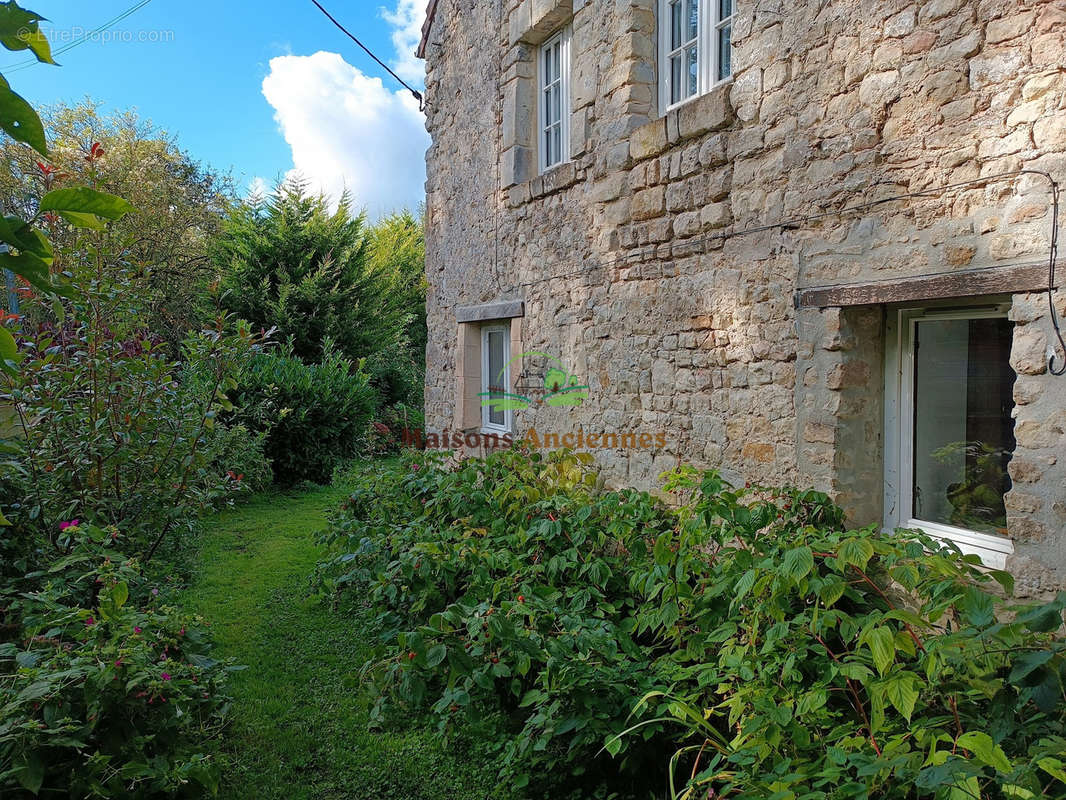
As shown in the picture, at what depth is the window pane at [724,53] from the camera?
391 centimetres

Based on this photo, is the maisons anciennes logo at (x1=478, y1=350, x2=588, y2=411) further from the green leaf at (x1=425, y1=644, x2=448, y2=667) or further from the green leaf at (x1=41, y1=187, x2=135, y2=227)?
the green leaf at (x1=41, y1=187, x2=135, y2=227)

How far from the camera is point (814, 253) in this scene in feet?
10.5

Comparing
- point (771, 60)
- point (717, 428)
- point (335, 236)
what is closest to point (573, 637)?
point (717, 428)

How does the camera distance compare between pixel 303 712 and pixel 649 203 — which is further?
pixel 649 203

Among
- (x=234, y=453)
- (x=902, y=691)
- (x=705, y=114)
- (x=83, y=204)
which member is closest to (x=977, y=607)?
(x=902, y=691)

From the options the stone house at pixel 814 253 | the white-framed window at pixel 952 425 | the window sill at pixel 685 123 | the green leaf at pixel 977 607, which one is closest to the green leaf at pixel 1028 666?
the green leaf at pixel 977 607

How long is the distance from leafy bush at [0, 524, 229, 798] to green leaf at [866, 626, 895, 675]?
2.18 meters

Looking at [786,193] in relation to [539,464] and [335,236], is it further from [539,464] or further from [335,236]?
[335,236]

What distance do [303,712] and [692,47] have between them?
438 centimetres

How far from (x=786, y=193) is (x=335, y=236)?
10063 mm

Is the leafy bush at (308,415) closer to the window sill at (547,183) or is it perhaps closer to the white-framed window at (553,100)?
the window sill at (547,183)

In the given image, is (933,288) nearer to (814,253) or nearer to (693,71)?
(814,253)

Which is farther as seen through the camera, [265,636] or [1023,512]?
[265,636]

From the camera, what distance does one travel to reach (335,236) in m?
12.0
